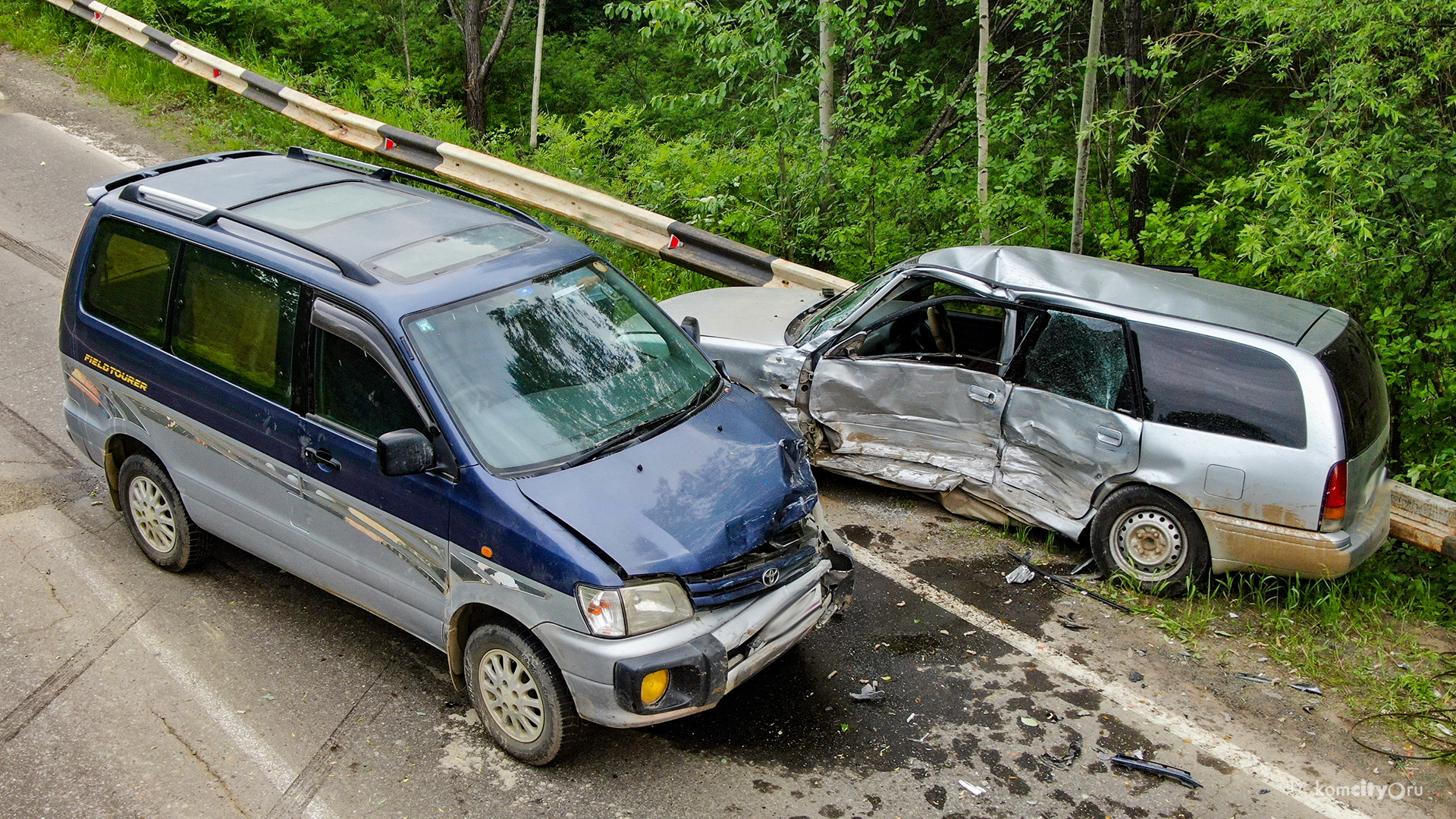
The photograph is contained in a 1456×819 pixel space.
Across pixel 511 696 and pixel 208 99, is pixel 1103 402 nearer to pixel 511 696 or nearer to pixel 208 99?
pixel 511 696

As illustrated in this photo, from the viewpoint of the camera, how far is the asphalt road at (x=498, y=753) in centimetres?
434

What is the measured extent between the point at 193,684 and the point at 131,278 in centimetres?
214

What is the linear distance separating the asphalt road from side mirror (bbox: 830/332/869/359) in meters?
1.31

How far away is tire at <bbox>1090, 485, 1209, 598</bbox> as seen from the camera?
5.81 meters

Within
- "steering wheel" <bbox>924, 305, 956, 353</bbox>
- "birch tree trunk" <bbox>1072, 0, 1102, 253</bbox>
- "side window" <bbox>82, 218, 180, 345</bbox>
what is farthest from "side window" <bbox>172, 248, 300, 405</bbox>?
"birch tree trunk" <bbox>1072, 0, 1102, 253</bbox>

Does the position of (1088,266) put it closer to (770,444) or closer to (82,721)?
(770,444)

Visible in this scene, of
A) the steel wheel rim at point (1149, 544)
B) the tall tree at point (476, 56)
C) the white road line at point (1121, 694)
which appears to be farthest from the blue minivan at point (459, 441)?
the tall tree at point (476, 56)

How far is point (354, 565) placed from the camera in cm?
488

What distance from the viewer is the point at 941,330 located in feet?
23.7

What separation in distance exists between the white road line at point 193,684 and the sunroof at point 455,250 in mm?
2109

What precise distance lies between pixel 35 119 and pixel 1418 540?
44.3 feet

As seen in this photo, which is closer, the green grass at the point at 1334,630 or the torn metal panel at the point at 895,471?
the green grass at the point at 1334,630

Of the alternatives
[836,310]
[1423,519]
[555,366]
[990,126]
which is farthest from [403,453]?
[990,126]

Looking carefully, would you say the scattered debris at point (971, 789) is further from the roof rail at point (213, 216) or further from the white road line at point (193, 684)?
the roof rail at point (213, 216)
